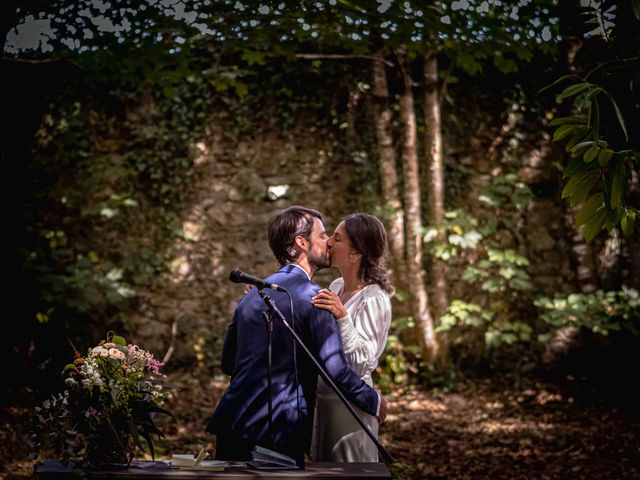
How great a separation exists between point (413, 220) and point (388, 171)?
24.6 inches

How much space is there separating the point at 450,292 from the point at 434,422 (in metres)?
1.71

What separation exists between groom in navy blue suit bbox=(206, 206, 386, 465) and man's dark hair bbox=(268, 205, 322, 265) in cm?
16

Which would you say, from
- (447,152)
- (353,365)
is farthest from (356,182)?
(353,365)

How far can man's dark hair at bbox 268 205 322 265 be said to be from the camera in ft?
8.70

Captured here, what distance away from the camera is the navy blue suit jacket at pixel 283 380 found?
7.88 ft

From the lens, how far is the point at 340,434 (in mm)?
2762

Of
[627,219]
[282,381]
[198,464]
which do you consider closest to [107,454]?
[198,464]

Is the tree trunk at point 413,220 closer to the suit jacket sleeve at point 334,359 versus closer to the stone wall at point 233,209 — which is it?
the stone wall at point 233,209

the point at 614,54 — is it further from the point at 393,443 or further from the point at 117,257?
the point at 117,257

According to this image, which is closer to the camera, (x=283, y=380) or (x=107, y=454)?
(x=107, y=454)

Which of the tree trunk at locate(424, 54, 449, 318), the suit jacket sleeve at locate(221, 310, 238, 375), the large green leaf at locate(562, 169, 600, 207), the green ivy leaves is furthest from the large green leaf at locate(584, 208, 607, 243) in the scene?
the tree trunk at locate(424, 54, 449, 318)

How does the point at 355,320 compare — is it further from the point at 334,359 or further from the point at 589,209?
the point at 589,209

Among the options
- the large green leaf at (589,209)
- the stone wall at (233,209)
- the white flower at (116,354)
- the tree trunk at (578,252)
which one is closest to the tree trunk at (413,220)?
the stone wall at (233,209)

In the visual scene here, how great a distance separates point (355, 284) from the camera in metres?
2.99
